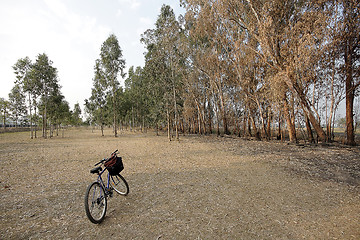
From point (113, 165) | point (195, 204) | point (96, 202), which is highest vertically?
point (113, 165)

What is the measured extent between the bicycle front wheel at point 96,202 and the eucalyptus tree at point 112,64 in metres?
25.4

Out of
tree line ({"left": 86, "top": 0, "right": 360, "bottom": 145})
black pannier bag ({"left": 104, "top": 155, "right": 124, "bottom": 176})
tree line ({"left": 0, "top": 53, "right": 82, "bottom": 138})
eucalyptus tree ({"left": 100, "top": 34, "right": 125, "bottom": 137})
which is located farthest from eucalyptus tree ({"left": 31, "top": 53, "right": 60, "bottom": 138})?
black pannier bag ({"left": 104, "top": 155, "right": 124, "bottom": 176})

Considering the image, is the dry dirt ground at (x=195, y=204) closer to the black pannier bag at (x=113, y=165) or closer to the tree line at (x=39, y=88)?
the black pannier bag at (x=113, y=165)

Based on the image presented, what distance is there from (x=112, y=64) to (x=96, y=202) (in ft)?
95.6

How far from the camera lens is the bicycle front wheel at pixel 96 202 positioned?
3.80 meters

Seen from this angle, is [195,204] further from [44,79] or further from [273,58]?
[44,79]

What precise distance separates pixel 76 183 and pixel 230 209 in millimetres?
5888

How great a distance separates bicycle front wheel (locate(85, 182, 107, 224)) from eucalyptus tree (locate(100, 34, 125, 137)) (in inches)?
999

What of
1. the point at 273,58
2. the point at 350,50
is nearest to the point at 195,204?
the point at 273,58

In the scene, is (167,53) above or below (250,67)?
above

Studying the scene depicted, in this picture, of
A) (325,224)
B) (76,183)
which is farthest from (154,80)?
(325,224)

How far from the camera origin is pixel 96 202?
3932mm

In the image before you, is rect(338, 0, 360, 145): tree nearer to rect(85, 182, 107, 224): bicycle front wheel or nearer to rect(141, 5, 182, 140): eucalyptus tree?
rect(141, 5, 182, 140): eucalyptus tree

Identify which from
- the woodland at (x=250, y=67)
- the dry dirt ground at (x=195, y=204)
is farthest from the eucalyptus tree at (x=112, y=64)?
the dry dirt ground at (x=195, y=204)
